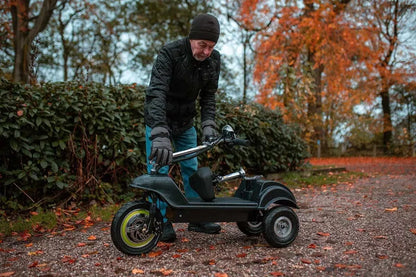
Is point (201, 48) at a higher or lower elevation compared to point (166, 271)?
higher

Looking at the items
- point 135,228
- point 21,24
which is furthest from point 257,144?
point 21,24

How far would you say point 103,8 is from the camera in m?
18.2

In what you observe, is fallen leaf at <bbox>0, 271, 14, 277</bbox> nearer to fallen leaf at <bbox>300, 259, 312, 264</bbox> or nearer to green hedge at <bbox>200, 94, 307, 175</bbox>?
fallen leaf at <bbox>300, 259, 312, 264</bbox>

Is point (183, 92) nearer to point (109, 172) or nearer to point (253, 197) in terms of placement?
point (253, 197)

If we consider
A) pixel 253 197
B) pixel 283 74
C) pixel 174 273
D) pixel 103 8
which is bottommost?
pixel 174 273

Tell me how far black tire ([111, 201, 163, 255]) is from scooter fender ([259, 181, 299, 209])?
84cm

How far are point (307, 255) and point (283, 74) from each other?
10719 mm

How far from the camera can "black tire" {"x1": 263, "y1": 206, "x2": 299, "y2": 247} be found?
2.99 m

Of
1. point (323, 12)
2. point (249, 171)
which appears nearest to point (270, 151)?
point (249, 171)

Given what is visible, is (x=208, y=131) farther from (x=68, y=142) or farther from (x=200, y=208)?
(x=68, y=142)

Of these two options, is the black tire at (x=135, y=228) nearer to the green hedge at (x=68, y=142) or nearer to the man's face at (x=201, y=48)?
the man's face at (x=201, y=48)

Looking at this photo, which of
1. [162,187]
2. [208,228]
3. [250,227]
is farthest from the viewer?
[250,227]

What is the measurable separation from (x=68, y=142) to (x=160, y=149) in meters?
2.46

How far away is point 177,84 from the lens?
3115mm
